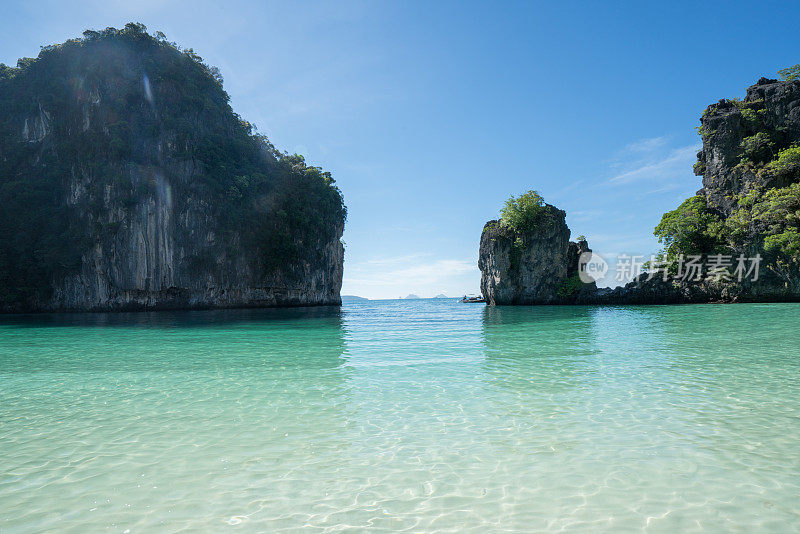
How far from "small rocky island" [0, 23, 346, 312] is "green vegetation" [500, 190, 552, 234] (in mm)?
23453

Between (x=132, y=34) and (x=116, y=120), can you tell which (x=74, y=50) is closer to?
(x=132, y=34)

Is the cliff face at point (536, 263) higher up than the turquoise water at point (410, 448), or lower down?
higher up

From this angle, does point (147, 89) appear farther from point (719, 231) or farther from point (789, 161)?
point (789, 161)

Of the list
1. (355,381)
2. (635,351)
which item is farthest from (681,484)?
(635,351)

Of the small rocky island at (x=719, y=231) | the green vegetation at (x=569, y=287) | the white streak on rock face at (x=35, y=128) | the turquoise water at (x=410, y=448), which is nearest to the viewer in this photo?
the turquoise water at (x=410, y=448)

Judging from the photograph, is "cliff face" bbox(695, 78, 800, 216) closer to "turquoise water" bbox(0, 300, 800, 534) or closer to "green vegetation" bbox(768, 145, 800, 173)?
"green vegetation" bbox(768, 145, 800, 173)

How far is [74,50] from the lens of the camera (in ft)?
131

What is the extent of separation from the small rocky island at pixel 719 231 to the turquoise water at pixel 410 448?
2691cm

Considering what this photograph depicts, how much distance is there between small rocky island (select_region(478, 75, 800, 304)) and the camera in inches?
1077

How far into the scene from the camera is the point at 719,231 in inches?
1220

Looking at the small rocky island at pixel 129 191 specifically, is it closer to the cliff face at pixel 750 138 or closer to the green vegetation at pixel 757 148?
the cliff face at pixel 750 138

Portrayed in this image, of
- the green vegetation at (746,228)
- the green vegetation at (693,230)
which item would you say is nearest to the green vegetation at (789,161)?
the green vegetation at (746,228)

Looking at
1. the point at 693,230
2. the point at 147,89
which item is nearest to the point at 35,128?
the point at 147,89

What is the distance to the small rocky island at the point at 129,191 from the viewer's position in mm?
36625
